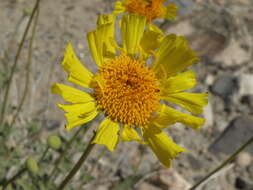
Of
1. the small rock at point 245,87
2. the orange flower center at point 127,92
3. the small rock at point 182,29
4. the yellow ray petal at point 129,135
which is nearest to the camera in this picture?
the yellow ray petal at point 129,135

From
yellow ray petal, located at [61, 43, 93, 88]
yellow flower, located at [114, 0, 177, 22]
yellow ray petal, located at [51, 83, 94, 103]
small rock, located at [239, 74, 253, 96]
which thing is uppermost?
yellow flower, located at [114, 0, 177, 22]

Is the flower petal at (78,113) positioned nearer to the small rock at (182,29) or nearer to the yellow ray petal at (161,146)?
the yellow ray petal at (161,146)

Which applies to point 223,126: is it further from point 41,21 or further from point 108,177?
point 41,21

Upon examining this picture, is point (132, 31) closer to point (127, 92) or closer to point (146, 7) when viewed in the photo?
point (127, 92)

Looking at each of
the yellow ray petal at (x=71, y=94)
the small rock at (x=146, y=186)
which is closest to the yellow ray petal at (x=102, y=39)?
the yellow ray petal at (x=71, y=94)

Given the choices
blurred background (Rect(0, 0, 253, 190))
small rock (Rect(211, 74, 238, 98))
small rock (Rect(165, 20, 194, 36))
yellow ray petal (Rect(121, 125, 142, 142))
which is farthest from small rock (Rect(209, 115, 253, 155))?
yellow ray petal (Rect(121, 125, 142, 142))

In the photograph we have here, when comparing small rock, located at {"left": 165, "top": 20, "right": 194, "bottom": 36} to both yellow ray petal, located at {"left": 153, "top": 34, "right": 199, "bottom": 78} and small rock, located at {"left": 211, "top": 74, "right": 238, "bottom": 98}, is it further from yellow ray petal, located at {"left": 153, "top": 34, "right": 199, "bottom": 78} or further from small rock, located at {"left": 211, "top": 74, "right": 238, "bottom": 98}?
yellow ray petal, located at {"left": 153, "top": 34, "right": 199, "bottom": 78}

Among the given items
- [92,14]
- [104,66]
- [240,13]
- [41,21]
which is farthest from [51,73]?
[240,13]
